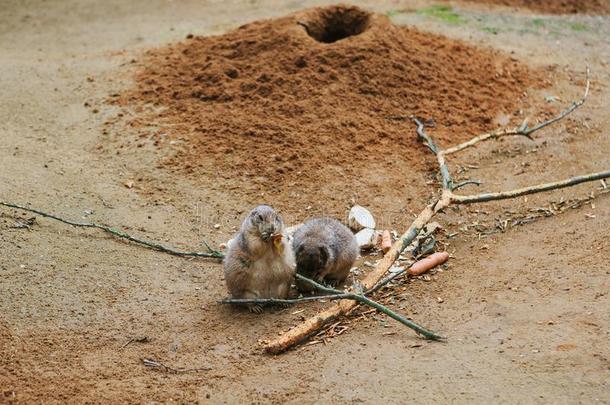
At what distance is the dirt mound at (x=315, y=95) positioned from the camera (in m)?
8.06

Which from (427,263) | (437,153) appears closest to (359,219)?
(427,263)

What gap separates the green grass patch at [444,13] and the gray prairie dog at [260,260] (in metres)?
6.36

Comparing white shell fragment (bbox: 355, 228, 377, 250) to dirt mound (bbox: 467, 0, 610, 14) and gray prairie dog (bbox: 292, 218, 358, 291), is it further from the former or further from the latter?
dirt mound (bbox: 467, 0, 610, 14)

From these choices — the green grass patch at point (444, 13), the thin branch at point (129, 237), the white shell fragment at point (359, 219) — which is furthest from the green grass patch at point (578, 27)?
the thin branch at point (129, 237)

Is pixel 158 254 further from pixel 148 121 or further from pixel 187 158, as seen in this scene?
pixel 148 121

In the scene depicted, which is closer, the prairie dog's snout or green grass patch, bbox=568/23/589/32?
the prairie dog's snout

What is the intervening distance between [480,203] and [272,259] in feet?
8.30

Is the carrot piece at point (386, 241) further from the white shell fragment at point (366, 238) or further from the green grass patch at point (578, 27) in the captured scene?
the green grass patch at point (578, 27)

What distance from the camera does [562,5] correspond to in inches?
502

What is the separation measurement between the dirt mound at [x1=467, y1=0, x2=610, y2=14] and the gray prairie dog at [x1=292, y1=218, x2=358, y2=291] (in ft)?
24.2

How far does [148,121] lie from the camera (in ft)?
28.3

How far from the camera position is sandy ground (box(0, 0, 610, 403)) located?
191 inches

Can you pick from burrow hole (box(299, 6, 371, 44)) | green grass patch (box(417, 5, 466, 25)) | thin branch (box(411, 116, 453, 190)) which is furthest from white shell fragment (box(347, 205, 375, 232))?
green grass patch (box(417, 5, 466, 25))

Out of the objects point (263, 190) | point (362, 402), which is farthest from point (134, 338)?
point (263, 190)
